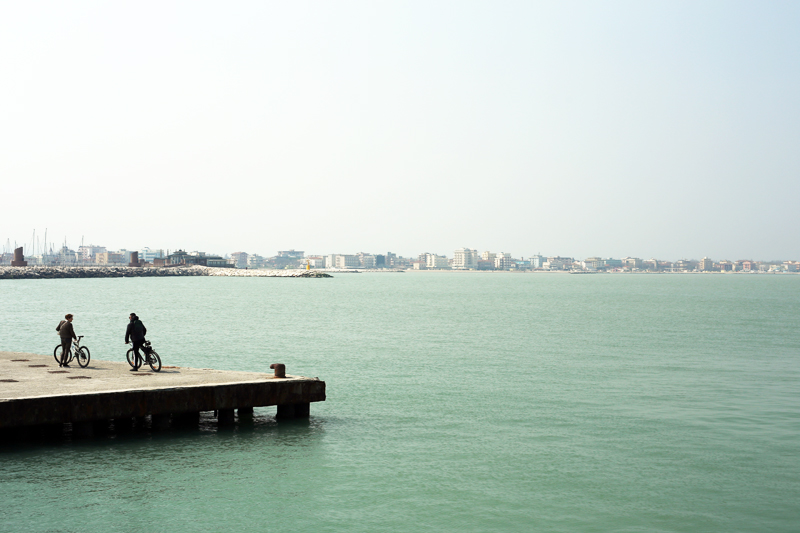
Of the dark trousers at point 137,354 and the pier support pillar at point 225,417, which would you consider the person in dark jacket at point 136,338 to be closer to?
the dark trousers at point 137,354

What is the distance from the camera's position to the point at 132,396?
762 inches

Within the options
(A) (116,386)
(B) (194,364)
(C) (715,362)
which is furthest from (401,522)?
(C) (715,362)

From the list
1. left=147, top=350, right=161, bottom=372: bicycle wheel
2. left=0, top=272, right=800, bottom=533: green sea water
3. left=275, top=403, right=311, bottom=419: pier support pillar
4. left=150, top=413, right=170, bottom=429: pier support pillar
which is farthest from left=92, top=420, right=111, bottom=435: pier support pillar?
left=275, top=403, right=311, bottom=419: pier support pillar

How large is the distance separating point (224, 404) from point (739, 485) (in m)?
13.7

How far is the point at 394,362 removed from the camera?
4019 centimetres

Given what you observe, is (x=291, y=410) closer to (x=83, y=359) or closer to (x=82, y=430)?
(x=82, y=430)

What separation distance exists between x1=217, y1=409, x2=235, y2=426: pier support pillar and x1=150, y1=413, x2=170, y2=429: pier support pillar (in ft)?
4.84

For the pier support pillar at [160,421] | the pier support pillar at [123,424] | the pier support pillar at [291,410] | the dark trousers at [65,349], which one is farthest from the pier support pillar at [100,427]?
the dark trousers at [65,349]

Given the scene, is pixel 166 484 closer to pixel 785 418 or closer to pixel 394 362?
pixel 785 418

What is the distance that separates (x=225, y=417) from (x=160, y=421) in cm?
186

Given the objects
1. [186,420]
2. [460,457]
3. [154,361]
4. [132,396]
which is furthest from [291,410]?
[460,457]

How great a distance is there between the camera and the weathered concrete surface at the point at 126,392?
59.7ft

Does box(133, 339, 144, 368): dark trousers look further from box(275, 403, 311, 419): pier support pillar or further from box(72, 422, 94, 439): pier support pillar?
box(275, 403, 311, 419): pier support pillar

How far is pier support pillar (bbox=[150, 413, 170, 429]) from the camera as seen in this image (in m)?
21.1
